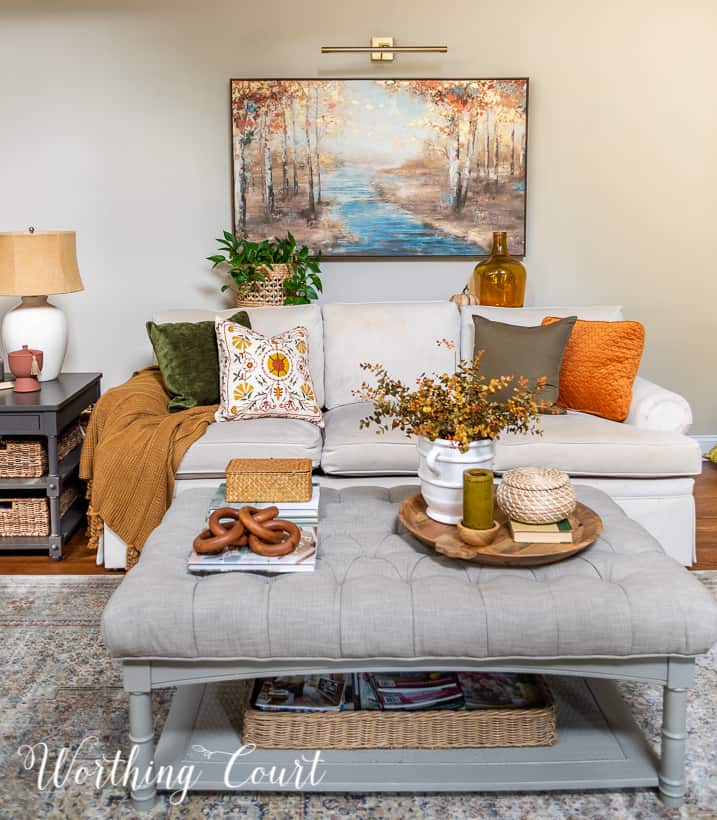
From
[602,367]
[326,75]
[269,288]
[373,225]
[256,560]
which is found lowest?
[256,560]

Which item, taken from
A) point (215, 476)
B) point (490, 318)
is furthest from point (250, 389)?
point (490, 318)

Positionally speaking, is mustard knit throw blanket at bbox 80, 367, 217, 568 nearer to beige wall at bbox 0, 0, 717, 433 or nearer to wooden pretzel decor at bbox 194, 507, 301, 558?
wooden pretzel decor at bbox 194, 507, 301, 558

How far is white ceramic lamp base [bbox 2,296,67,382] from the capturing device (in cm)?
366

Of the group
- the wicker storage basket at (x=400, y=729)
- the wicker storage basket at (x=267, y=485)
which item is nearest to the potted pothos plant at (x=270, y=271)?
the wicker storage basket at (x=267, y=485)

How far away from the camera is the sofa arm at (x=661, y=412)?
3381 mm

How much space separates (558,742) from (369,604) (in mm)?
579

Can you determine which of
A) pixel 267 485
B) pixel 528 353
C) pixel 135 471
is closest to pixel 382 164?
pixel 528 353

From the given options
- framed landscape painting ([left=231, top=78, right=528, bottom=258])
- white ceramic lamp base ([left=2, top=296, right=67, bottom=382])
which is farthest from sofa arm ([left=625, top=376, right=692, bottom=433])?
white ceramic lamp base ([left=2, top=296, right=67, bottom=382])

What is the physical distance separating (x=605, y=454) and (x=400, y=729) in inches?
60.1

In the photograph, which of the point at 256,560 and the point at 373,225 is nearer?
the point at 256,560

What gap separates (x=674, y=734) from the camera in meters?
1.91

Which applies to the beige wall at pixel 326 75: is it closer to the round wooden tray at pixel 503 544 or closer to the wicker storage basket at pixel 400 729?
the round wooden tray at pixel 503 544

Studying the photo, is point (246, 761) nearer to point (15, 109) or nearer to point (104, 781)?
point (104, 781)

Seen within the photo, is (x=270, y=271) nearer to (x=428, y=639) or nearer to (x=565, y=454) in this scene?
(x=565, y=454)
